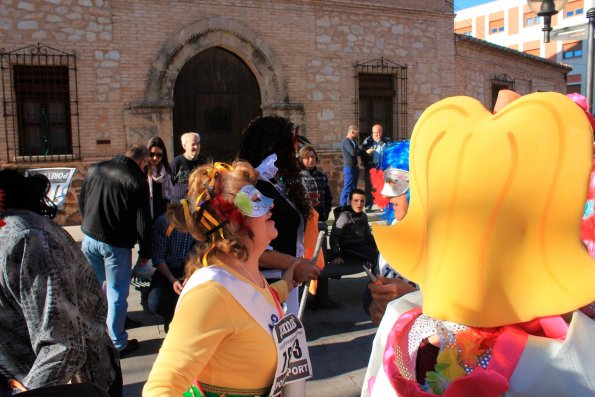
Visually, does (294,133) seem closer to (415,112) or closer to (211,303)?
(211,303)

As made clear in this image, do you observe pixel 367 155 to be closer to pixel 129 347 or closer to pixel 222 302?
pixel 129 347

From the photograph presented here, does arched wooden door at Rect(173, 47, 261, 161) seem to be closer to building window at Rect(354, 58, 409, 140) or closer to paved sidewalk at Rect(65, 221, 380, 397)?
building window at Rect(354, 58, 409, 140)

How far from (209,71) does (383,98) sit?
4.39 metres

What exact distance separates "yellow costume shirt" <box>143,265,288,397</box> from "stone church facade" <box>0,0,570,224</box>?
9.19 m

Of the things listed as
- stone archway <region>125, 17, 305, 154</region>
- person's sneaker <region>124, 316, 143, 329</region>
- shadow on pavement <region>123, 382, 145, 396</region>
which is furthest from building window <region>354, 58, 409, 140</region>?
shadow on pavement <region>123, 382, 145, 396</region>

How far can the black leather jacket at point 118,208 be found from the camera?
4227 millimetres

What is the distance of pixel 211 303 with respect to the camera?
1616 millimetres

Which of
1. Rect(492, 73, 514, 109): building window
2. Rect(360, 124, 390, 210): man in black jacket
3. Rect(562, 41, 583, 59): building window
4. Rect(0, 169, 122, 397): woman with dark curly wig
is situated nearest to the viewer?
Rect(0, 169, 122, 397): woman with dark curly wig

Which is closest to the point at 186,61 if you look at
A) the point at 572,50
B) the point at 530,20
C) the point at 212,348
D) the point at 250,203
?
the point at 250,203

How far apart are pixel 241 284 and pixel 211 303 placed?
16cm

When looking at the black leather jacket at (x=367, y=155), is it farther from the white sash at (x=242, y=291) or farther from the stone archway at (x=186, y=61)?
the white sash at (x=242, y=291)

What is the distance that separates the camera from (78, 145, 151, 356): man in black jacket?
4230mm

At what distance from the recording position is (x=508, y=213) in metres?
1.15

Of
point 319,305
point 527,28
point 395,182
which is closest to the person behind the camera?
point 395,182
